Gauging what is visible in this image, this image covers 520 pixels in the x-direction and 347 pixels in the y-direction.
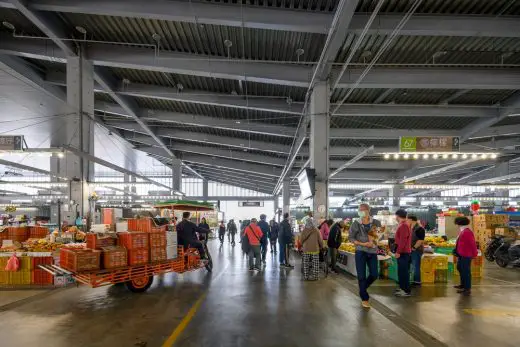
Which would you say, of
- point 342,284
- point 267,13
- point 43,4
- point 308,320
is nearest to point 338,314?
point 308,320

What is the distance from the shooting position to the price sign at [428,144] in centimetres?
1287

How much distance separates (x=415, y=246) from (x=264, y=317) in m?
4.24

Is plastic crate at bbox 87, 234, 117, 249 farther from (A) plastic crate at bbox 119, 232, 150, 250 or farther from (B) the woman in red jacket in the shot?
(B) the woman in red jacket

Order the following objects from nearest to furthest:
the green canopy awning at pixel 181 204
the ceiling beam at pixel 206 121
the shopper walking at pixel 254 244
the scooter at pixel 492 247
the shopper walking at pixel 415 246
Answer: the shopper walking at pixel 415 246 < the shopper walking at pixel 254 244 < the green canopy awning at pixel 181 204 < the scooter at pixel 492 247 < the ceiling beam at pixel 206 121

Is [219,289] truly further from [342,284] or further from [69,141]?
[69,141]

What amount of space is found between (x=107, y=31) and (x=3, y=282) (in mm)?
8466

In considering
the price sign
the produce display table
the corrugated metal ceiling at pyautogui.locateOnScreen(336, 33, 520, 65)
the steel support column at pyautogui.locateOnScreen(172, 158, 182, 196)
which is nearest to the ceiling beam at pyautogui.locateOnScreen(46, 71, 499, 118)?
the corrugated metal ceiling at pyautogui.locateOnScreen(336, 33, 520, 65)

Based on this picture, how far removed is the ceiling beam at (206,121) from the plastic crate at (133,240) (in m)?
12.2

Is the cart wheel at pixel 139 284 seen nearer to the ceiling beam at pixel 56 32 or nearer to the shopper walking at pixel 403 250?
the shopper walking at pixel 403 250

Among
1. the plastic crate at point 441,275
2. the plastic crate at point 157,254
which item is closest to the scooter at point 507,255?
the plastic crate at point 441,275

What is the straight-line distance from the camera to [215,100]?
17000mm

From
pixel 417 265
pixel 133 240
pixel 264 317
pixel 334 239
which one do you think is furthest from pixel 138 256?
pixel 417 265

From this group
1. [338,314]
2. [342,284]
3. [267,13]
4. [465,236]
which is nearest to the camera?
[338,314]

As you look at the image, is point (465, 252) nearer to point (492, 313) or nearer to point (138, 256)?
point (492, 313)
